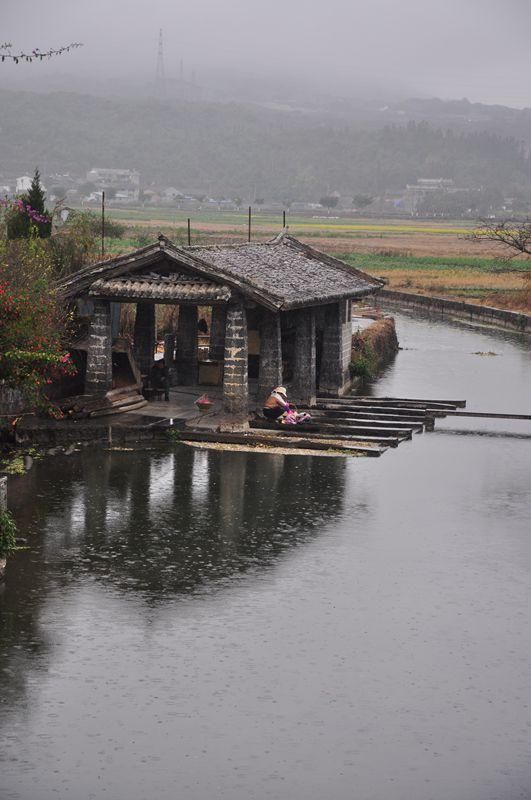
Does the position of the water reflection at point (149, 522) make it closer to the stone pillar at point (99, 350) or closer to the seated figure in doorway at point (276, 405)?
the seated figure in doorway at point (276, 405)

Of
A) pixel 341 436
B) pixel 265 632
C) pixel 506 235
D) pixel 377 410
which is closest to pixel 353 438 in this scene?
pixel 341 436

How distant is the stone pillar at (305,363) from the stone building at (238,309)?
3cm

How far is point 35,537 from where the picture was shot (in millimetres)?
19875

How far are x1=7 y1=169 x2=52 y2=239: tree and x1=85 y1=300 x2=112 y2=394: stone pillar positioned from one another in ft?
32.1

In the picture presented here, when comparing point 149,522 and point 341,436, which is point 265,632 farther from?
point 341,436

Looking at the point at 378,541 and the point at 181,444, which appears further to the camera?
the point at 181,444

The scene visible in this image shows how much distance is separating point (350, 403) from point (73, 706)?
65.3 feet

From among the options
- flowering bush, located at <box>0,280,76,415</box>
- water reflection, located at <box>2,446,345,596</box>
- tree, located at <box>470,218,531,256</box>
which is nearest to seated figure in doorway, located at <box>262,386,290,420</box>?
water reflection, located at <box>2,446,345,596</box>

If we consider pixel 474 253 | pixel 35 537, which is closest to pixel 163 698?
pixel 35 537

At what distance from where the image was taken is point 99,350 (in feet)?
97.2

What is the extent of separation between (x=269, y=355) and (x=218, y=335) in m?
5.71

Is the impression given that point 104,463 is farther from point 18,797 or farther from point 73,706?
point 18,797

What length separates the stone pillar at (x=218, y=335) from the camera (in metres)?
35.9

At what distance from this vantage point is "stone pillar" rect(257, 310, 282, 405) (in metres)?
30.2
